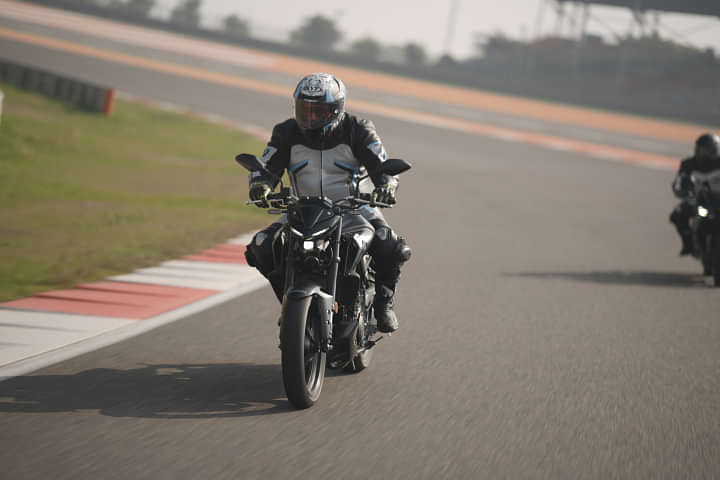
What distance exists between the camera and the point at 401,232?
42.8 feet

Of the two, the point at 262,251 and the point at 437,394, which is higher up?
the point at 262,251

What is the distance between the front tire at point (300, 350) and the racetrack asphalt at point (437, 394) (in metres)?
0.12

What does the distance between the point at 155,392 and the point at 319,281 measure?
1.08 m

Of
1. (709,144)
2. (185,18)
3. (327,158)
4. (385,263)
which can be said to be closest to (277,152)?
(327,158)

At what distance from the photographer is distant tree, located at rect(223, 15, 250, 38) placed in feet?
219

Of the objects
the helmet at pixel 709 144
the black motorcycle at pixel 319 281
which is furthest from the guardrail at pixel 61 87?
the black motorcycle at pixel 319 281

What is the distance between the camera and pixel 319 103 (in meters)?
5.32

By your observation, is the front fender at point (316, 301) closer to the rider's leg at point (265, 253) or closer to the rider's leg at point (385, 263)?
the rider's leg at point (265, 253)

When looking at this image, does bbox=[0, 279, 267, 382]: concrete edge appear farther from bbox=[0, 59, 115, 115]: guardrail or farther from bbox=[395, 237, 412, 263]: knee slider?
bbox=[0, 59, 115, 115]: guardrail

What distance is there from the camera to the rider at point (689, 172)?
36.9ft

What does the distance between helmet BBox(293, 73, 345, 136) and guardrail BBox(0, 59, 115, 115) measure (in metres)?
20.0

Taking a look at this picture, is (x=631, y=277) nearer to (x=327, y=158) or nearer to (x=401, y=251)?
(x=401, y=251)

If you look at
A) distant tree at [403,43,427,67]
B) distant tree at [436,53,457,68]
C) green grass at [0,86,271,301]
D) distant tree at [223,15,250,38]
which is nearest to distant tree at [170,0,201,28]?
distant tree at [223,15,250,38]

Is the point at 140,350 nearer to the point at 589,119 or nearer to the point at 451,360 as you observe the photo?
the point at 451,360
